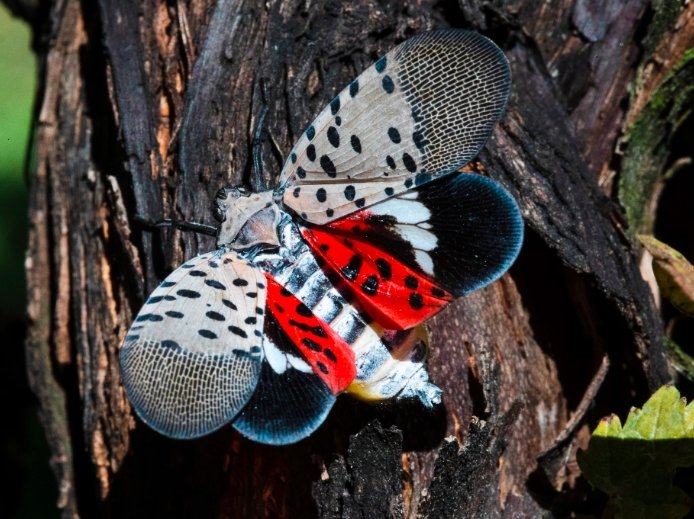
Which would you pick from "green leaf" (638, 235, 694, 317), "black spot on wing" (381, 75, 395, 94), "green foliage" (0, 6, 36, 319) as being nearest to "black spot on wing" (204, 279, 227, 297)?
"black spot on wing" (381, 75, 395, 94)

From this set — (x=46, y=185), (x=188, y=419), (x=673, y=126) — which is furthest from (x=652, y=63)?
(x=46, y=185)

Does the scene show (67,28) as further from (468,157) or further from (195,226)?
(468,157)

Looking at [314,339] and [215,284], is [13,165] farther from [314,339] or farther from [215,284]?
[314,339]

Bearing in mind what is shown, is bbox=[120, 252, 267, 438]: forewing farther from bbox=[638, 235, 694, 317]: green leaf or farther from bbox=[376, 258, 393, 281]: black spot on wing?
bbox=[638, 235, 694, 317]: green leaf

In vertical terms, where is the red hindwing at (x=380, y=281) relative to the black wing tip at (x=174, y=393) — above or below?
above

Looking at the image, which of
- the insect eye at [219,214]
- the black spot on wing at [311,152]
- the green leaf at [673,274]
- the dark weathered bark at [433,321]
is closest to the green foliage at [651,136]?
the dark weathered bark at [433,321]

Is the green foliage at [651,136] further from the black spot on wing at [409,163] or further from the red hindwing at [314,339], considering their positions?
the red hindwing at [314,339]
